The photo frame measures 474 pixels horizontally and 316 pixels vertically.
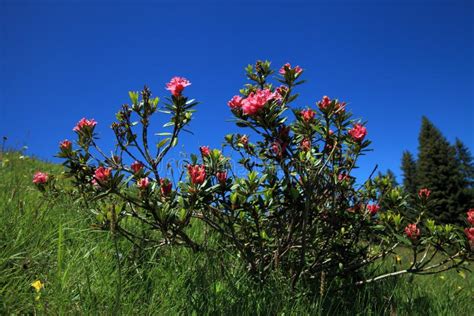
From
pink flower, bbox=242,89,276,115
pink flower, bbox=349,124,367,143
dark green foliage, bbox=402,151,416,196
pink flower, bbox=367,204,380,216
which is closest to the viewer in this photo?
pink flower, bbox=242,89,276,115

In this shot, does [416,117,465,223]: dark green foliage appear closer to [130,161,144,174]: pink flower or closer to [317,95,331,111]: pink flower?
[317,95,331,111]: pink flower

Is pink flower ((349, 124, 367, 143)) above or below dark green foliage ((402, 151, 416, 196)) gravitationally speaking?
below

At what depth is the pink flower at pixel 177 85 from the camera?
264 cm

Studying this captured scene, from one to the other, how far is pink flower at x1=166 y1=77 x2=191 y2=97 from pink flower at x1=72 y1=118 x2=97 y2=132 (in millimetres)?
816

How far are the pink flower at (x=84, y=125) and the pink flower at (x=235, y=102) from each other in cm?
126

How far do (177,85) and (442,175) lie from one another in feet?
118

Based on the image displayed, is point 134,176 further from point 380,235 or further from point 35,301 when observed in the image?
point 380,235

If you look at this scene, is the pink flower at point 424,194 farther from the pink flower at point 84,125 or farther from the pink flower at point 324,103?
the pink flower at point 84,125

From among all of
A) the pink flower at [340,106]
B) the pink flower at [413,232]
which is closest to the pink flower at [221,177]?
the pink flower at [340,106]

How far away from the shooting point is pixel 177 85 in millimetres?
2645

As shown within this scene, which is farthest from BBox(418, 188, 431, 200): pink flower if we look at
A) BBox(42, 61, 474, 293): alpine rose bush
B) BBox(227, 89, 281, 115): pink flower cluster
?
BBox(227, 89, 281, 115): pink flower cluster

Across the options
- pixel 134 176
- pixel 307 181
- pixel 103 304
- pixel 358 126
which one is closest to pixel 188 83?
Result: pixel 134 176

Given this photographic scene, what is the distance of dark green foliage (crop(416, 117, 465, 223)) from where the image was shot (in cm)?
3144

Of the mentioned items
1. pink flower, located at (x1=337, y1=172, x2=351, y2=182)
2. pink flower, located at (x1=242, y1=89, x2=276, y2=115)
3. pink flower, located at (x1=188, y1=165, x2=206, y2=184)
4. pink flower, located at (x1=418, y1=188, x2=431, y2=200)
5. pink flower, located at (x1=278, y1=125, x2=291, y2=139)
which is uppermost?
pink flower, located at (x1=242, y1=89, x2=276, y2=115)
